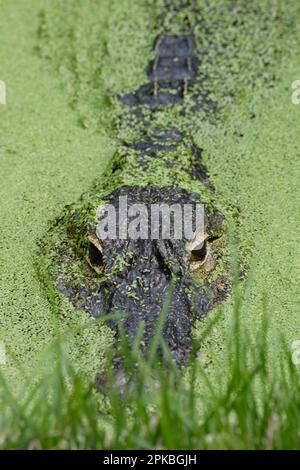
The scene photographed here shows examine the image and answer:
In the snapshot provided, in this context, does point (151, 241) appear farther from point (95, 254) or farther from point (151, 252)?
point (95, 254)

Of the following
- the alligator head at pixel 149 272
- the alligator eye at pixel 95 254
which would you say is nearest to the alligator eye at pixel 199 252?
the alligator head at pixel 149 272

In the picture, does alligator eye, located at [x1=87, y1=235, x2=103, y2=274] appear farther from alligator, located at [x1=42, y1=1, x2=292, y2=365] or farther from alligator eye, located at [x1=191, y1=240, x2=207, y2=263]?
alligator eye, located at [x1=191, y1=240, x2=207, y2=263]

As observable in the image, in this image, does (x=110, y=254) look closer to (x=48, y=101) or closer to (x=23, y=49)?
(x=48, y=101)

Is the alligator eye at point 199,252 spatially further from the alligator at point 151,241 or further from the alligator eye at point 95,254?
the alligator eye at point 95,254

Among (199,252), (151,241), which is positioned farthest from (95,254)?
(199,252)

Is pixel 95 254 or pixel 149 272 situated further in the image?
pixel 95 254

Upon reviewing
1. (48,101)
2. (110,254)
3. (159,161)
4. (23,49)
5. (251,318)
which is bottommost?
(251,318)

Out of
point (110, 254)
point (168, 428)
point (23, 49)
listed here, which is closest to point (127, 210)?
point (110, 254)
